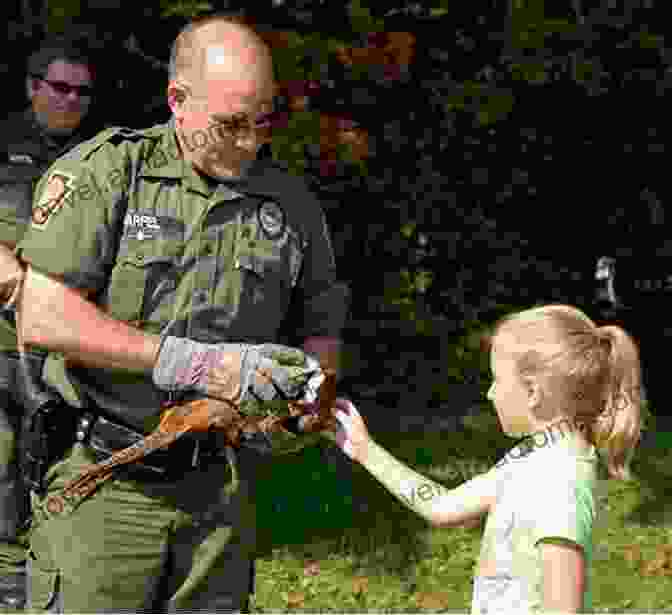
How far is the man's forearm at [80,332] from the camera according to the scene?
8.80 ft

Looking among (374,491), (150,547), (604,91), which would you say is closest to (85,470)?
(150,547)

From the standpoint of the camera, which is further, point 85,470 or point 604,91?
point 604,91

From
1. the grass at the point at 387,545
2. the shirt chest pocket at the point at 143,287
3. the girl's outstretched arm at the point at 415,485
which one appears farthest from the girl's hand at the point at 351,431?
the grass at the point at 387,545

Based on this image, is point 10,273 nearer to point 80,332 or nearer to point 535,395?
point 80,332

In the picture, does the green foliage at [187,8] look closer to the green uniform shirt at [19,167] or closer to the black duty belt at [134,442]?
the green uniform shirt at [19,167]

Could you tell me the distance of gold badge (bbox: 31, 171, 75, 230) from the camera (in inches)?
109

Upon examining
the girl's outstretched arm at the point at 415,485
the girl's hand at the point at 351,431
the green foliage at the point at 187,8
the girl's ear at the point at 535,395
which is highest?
the green foliage at the point at 187,8

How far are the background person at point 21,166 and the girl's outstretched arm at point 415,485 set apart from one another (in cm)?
157

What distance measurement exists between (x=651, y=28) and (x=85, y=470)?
616 centimetres

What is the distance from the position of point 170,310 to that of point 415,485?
629mm

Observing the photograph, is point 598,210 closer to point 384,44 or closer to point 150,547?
point 384,44

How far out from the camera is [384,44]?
6961 mm

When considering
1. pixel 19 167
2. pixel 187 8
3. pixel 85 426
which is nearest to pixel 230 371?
pixel 85 426

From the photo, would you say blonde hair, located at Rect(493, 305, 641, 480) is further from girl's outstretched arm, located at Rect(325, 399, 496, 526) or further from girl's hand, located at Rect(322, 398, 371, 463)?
girl's hand, located at Rect(322, 398, 371, 463)
